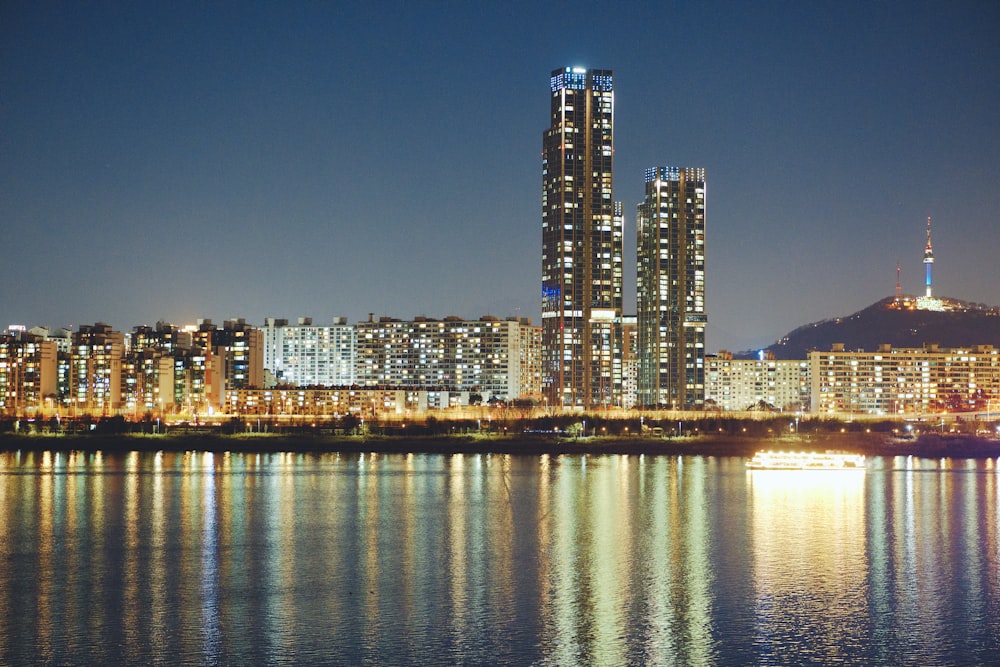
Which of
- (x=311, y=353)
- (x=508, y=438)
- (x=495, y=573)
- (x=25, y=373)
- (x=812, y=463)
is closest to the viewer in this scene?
(x=495, y=573)

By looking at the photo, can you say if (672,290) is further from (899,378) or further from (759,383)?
(899,378)

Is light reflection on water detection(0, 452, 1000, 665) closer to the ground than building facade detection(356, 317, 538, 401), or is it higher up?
closer to the ground

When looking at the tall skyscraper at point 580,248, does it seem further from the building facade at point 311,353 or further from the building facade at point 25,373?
the building facade at point 25,373

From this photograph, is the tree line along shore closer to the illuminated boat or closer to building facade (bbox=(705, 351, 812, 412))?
the illuminated boat

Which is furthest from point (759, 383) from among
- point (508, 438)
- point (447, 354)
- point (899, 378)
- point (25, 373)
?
point (25, 373)

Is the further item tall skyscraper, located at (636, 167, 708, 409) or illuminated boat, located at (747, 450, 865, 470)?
tall skyscraper, located at (636, 167, 708, 409)

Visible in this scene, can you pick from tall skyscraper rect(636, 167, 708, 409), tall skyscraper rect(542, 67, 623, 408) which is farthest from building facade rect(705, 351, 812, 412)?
tall skyscraper rect(542, 67, 623, 408)

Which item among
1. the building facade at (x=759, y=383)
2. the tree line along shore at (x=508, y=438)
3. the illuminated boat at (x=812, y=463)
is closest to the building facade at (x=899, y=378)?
the building facade at (x=759, y=383)
